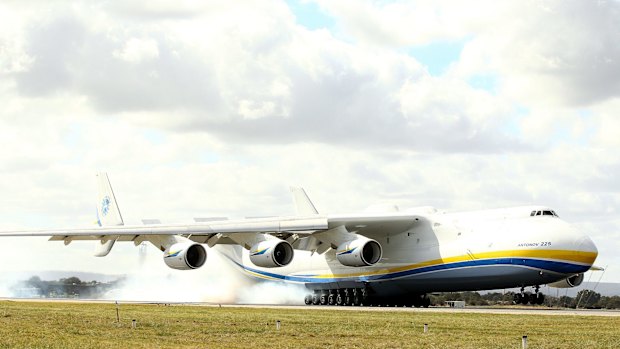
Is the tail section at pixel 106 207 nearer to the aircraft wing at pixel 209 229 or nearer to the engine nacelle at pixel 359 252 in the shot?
the aircraft wing at pixel 209 229

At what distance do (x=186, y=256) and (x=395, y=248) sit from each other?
861cm

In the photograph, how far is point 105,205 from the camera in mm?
48312

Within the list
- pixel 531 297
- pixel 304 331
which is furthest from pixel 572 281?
pixel 304 331

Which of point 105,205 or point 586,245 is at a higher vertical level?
point 105,205

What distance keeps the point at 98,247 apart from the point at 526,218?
22058 millimetres

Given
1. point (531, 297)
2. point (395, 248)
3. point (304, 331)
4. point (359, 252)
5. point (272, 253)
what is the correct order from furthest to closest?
point (395, 248) → point (272, 253) → point (359, 252) → point (531, 297) → point (304, 331)

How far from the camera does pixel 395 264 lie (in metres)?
35.6

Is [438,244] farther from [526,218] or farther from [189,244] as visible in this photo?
[189,244]

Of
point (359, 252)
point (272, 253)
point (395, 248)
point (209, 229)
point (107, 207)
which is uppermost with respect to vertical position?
point (107, 207)

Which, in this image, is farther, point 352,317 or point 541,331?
point 352,317

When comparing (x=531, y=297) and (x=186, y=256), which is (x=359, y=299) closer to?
(x=186, y=256)

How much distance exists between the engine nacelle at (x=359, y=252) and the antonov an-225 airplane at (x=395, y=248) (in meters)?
0.04

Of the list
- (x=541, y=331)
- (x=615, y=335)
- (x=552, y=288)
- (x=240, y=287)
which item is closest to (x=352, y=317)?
(x=541, y=331)

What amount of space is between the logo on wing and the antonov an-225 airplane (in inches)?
254
